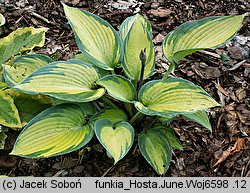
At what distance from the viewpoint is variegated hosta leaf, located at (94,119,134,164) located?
1.59 metres

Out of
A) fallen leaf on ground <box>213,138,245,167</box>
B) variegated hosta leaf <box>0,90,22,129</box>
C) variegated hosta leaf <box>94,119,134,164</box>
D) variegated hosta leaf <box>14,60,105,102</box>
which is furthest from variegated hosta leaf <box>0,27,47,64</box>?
fallen leaf on ground <box>213,138,245,167</box>

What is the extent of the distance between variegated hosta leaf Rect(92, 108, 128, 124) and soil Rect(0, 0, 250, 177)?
174 mm

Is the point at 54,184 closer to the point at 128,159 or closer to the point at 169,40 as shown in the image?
the point at 128,159

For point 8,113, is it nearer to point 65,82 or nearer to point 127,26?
point 65,82

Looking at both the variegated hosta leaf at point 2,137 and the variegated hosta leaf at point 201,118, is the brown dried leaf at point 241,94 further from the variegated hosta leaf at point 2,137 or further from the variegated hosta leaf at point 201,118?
the variegated hosta leaf at point 2,137

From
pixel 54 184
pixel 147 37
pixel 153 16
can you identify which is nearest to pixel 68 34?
pixel 153 16

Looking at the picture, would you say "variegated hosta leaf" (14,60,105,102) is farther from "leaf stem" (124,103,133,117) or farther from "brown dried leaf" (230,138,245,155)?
"brown dried leaf" (230,138,245,155)

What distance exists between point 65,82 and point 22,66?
0.87 ft

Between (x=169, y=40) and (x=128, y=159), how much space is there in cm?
52

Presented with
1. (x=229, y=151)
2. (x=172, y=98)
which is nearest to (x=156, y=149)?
(x=172, y=98)

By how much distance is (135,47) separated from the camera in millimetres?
1821

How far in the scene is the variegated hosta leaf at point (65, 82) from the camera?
1.63 m

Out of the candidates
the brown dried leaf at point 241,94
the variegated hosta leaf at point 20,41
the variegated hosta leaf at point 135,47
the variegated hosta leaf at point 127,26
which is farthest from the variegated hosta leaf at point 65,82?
the brown dried leaf at point 241,94

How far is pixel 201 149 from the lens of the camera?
1.96 meters
